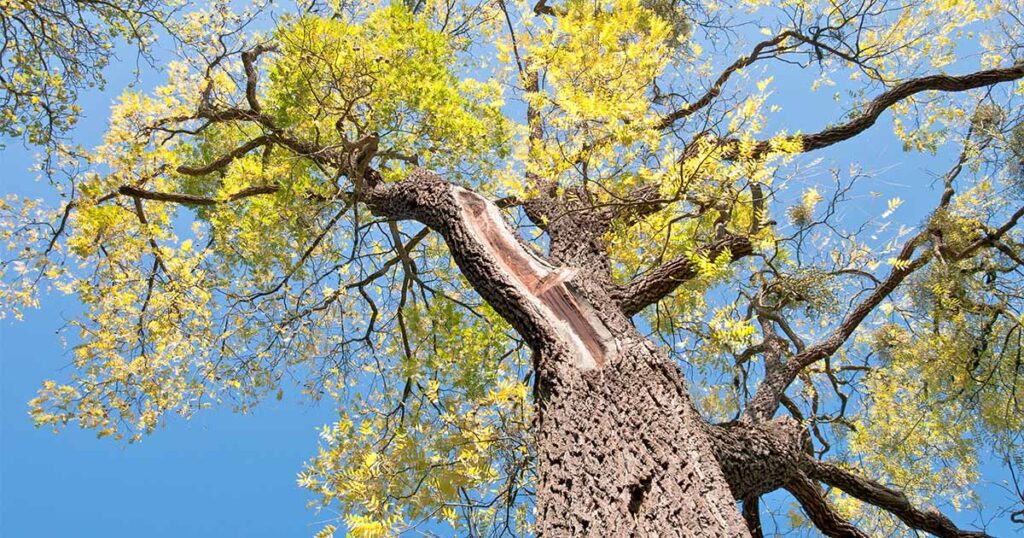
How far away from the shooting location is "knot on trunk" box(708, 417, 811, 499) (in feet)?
10.1

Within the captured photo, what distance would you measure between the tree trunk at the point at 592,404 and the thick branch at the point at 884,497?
4.04ft

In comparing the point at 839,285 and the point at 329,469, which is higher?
the point at 839,285

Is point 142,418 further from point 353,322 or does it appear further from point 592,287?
point 592,287

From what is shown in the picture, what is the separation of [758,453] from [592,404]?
1.05 m

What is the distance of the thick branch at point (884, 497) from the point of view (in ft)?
12.2

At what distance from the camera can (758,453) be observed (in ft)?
10.3

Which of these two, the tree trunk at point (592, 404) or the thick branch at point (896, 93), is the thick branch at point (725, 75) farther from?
the tree trunk at point (592, 404)

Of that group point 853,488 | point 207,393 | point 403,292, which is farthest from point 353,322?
point 853,488

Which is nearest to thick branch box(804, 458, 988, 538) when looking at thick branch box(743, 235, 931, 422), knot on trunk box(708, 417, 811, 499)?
knot on trunk box(708, 417, 811, 499)

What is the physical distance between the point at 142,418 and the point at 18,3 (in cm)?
328

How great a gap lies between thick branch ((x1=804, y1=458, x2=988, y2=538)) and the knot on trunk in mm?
317

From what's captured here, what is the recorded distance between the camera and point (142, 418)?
5348mm

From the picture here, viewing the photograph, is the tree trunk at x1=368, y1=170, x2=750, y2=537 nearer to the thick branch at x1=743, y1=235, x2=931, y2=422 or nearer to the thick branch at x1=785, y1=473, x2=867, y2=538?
the thick branch at x1=785, y1=473, x2=867, y2=538

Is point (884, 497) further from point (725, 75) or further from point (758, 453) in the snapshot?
point (725, 75)
